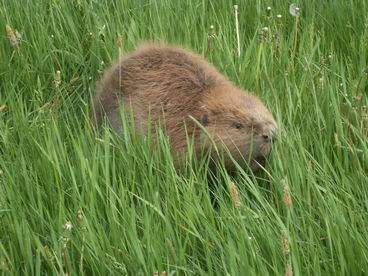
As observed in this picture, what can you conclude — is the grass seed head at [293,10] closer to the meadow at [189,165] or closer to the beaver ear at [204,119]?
the meadow at [189,165]

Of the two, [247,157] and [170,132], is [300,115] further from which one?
[170,132]

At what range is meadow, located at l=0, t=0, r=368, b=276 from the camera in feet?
8.21

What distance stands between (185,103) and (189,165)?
0.57 m

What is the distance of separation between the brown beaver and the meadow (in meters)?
0.12

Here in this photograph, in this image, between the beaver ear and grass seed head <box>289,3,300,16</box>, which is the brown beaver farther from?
grass seed head <box>289,3,300,16</box>

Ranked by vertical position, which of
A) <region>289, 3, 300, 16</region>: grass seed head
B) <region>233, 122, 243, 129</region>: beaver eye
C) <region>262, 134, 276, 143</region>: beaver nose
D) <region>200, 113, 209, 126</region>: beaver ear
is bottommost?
<region>262, 134, 276, 143</region>: beaver nose

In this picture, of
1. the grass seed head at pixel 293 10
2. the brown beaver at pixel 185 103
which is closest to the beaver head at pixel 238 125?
the brown beaver at pixel 185 103

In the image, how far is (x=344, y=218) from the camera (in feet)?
8.45

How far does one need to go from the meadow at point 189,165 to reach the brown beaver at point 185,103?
125 millimetres

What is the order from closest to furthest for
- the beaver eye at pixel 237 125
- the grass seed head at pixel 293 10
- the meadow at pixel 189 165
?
1. the meadow at pixel 189 165
2. the beaver eye at pixel 237 125
3. the grass seed head at pixel 293 10

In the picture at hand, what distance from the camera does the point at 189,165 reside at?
3135 millimetres

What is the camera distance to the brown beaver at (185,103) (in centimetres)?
340

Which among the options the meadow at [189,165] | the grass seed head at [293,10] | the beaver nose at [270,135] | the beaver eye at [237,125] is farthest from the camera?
the grass seed head at [293,10]

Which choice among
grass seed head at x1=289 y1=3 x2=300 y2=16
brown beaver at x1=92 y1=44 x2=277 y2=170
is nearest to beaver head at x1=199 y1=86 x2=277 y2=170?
brown beaver at x1=92 y1=44 x2=277 y2=170
